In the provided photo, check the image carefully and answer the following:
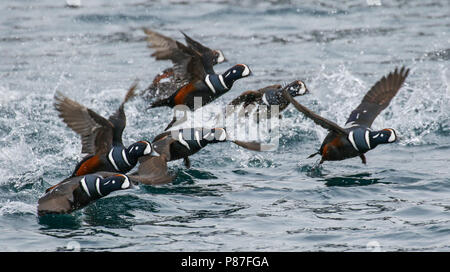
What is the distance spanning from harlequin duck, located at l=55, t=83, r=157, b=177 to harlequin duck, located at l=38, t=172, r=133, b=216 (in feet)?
1.75

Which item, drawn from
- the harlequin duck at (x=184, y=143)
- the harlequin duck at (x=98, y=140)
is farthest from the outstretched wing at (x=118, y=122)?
the harlequin duck at (x=184, y=143)

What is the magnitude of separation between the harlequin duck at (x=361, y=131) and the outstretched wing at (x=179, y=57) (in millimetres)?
1751

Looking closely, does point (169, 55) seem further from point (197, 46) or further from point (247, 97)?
point (247, 97)

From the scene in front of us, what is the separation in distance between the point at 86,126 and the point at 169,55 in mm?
1686

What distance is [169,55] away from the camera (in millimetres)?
9625

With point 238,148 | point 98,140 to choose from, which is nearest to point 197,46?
point 238,148

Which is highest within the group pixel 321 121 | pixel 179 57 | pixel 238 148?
pixel 179 57

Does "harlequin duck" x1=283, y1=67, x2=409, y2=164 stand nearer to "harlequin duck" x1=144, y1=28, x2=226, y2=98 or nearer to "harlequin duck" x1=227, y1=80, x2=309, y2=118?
"harlequin duck" x1=227, y1=80, x2=309, y2=118

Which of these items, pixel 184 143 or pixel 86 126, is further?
pixel 184 143

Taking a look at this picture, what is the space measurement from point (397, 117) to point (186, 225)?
175 inches

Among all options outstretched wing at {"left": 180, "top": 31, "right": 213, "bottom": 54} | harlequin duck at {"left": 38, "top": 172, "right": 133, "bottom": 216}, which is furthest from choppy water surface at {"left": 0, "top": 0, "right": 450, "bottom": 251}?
outstretched wing at {"left": 180, "top": 31, "right": 213, "bottom": 54}

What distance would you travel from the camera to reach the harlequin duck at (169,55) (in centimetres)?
960

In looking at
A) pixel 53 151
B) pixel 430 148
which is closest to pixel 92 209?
pixel 53 151

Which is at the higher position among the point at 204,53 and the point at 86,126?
the point at 204,53
